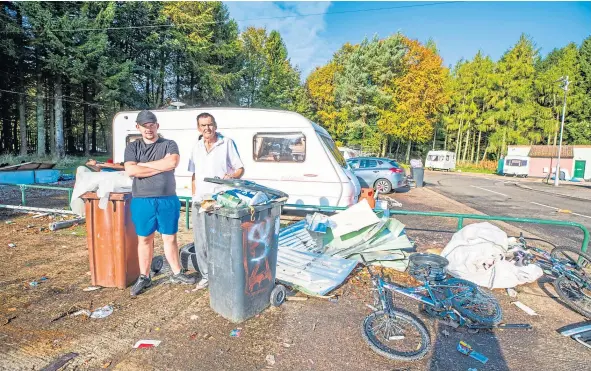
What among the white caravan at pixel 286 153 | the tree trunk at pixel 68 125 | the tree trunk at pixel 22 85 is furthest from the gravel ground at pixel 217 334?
the tree trunk at pixel 68 125

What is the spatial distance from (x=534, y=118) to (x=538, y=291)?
157 ft

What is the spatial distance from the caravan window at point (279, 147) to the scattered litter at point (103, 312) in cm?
476

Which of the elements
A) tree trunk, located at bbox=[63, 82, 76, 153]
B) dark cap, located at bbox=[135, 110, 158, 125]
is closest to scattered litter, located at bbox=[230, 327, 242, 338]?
dark cap, located at bbox=[135, 110, 158, 125]

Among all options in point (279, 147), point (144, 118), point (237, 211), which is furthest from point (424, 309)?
point (279, 147)

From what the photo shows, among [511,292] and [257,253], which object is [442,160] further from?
[257,253]

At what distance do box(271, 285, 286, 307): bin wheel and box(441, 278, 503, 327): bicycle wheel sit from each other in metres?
1.81

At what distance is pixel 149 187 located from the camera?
3197 mm

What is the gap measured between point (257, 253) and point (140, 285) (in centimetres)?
156

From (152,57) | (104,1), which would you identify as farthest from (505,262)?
(152,57)

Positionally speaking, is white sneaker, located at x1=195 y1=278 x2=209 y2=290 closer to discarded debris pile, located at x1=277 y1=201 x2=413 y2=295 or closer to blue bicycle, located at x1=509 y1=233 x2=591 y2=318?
discarded debris pile, located at x1=277 y1=201 x2=413 y2=295

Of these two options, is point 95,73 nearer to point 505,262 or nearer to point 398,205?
point 398,205

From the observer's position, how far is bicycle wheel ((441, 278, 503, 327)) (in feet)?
9.77

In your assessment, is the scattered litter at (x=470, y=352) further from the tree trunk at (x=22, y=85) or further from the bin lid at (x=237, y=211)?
the tree trunk at (x=22, y=85)

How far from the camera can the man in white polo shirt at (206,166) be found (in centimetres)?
358
